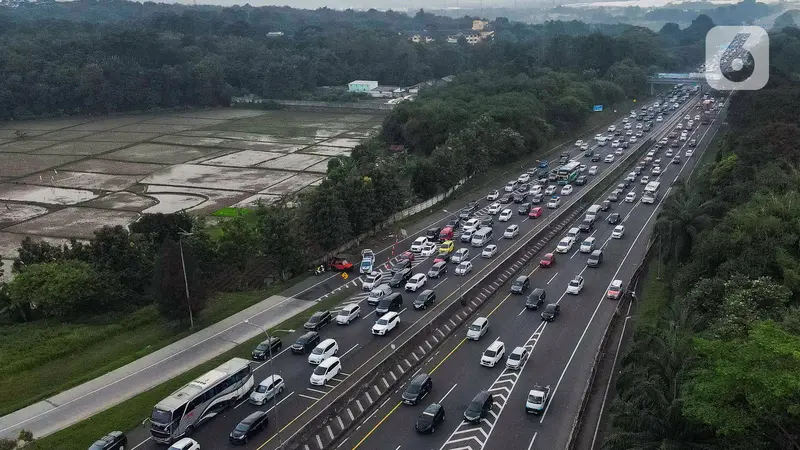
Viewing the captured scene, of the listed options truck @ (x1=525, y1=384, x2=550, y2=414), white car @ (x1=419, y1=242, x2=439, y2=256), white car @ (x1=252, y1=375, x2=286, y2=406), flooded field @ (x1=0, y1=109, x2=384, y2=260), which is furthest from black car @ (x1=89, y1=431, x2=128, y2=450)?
flooded field @ (x1=0, y1=109, x2=384, y2=260)

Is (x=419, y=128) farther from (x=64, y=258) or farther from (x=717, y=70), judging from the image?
(x=717, y=70)

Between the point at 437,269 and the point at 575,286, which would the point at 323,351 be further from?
the point at 575,286

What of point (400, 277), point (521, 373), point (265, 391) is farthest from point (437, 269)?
point (265, 391)

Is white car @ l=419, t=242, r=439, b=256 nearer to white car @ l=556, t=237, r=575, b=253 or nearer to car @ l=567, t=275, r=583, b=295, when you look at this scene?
white car @ l=556, t=237, r=575, b=253

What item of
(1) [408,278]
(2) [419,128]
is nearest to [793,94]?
(2) [419,128]

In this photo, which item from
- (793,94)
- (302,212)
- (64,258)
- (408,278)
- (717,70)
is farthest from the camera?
(717,70)

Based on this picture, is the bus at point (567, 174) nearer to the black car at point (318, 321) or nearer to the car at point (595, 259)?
the car at point (595, 259)
